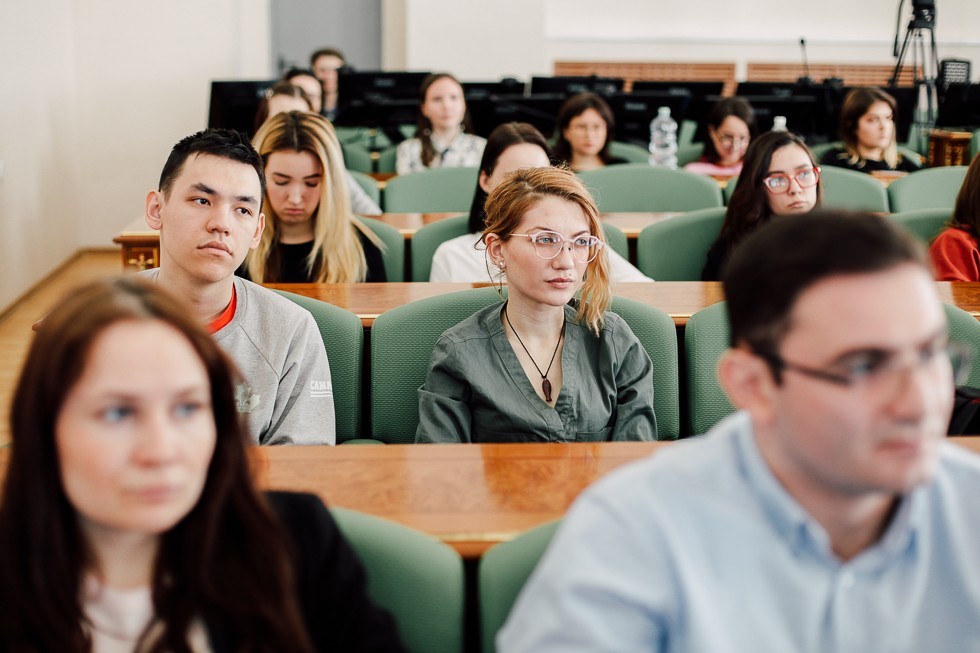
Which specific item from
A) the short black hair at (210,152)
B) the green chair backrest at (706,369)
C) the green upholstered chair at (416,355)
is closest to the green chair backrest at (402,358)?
the green upholstered chair at (416,355)

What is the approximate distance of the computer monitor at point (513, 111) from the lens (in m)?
5.86

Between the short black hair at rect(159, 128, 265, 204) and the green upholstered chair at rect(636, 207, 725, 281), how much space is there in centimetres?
141

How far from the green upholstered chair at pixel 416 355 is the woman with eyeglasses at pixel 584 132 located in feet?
9.24

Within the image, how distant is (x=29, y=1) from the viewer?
558 centimetres

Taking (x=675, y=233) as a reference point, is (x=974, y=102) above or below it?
above

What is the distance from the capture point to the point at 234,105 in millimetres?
5410

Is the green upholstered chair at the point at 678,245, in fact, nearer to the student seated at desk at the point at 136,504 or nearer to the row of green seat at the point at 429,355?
the row of green seat at the point at 429,355

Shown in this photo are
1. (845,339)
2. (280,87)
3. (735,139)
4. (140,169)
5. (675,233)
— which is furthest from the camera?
(140,169)

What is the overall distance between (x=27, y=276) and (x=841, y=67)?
742cm

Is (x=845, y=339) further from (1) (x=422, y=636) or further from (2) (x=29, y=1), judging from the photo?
(2) (x=29, y=1)

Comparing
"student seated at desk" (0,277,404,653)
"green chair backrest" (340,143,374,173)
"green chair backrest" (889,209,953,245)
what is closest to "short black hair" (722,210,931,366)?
"student seated at desk" (0,277,404,653)

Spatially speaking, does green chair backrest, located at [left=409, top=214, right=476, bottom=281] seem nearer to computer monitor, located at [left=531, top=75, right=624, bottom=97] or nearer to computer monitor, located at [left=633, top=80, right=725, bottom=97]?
computer monitor, located at [left=531, top=75, right=624, bottom=97]

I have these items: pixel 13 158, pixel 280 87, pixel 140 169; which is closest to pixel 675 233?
pixel 280 87

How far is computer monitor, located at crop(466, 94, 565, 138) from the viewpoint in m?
5.86
